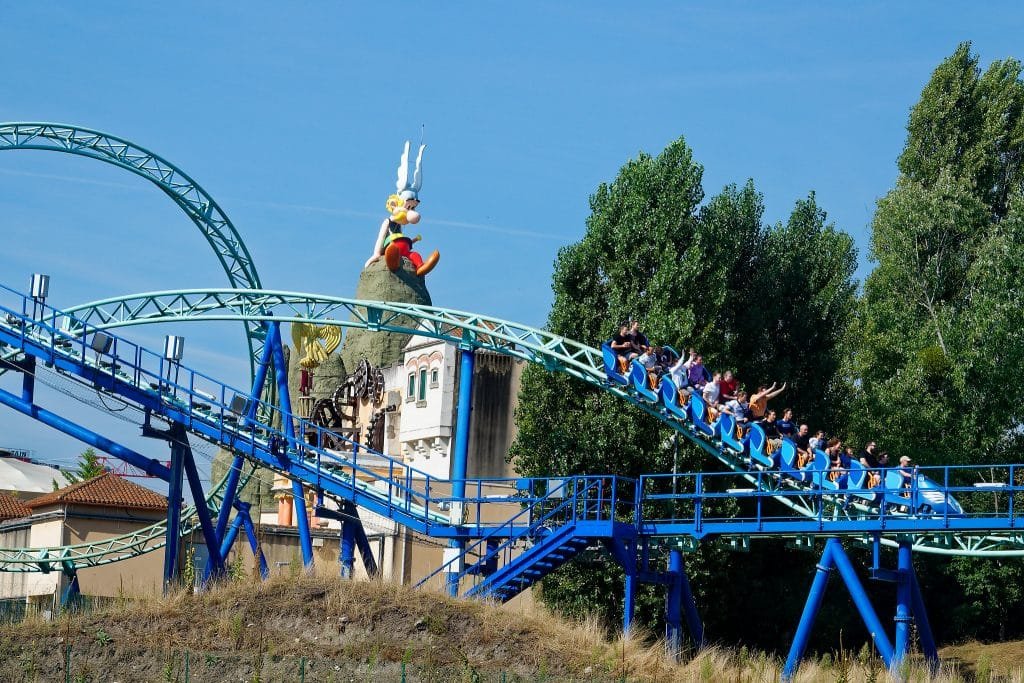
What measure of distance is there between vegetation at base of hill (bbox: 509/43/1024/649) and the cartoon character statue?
86.3 feet

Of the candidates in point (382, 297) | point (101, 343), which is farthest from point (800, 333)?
point (382, 297)

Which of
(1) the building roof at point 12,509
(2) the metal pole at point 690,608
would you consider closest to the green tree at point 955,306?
(2) the metal pole at point 690,608

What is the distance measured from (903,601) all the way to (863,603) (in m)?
0.66

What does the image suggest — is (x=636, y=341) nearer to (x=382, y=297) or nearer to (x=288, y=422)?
(x=288, y=422)

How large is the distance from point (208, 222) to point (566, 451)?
10.0m

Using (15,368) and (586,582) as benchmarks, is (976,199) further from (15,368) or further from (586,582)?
(15,368)

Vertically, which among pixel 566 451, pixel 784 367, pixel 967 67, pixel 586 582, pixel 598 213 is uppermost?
pixel 967 67

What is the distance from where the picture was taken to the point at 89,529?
41469mm

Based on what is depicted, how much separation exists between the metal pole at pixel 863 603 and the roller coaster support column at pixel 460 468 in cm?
678

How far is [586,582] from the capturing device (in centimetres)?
3400

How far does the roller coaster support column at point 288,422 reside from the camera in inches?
1212

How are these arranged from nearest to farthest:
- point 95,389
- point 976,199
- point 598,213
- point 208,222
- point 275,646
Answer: point 275,646 → point 95,389 → point 208,222 → point 598,213 → point 976,199

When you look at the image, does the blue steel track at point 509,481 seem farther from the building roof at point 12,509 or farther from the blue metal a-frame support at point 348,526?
the building roof at point 12,509

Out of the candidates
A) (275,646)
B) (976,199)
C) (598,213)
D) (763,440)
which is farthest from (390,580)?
(976,199)
